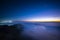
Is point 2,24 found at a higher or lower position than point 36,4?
lower

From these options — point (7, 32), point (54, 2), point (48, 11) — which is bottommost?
point (7, 32)

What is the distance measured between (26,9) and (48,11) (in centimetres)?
32

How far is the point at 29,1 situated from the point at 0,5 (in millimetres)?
426

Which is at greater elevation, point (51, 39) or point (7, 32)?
point (7, 32)

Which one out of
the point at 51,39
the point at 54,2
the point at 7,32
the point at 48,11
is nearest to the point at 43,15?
the point at 48,11

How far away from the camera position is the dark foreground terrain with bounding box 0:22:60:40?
1.24m

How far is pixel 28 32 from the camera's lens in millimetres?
1249

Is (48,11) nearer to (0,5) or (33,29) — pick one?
(33,29)

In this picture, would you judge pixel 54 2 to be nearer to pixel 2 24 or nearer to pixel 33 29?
pixel 33 29

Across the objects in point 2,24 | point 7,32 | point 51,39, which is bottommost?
point 51,39

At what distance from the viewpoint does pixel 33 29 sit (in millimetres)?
1248

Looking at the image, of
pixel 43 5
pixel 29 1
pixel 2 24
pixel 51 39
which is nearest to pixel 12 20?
pixel 2 24

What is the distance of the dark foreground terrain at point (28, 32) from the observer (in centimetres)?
124

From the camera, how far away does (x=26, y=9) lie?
4.22ft
